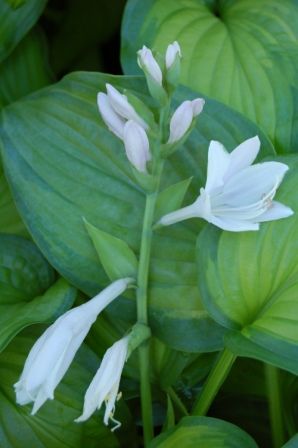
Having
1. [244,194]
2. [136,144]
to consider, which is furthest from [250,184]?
[136,144]

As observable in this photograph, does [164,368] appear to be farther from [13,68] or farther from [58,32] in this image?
[58,32]

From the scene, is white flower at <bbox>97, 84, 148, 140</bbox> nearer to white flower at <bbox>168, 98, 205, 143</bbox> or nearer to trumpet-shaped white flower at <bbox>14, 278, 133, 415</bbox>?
white flower at <bbox>168, 98, 205, 143</bbox>

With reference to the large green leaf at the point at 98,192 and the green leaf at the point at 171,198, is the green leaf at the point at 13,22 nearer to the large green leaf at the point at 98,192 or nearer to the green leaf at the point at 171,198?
the large green leaf at the point at 98,192

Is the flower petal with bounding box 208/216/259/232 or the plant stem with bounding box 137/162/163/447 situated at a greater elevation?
the flower petal with bounding box 208/216/259/232

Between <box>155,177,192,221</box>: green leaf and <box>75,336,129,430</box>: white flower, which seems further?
<box>155,177,192,221</box>: green leaf

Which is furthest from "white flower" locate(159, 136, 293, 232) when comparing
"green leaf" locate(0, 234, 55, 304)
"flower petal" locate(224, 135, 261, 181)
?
"green leaf" locate(0, 234, 55, 304)

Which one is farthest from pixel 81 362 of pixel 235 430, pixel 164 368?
pixel 235 430

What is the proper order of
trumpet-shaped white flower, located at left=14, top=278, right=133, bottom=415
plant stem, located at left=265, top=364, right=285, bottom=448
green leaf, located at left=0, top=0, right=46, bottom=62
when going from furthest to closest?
green leaf, located at left=0, top=0, right=46, bottom=62 → plant stem, located at left=265, top=364, right=285, bottom=448 → trumpet-shaped white flower, located at left=14, top=278, right=133, bottom=415
